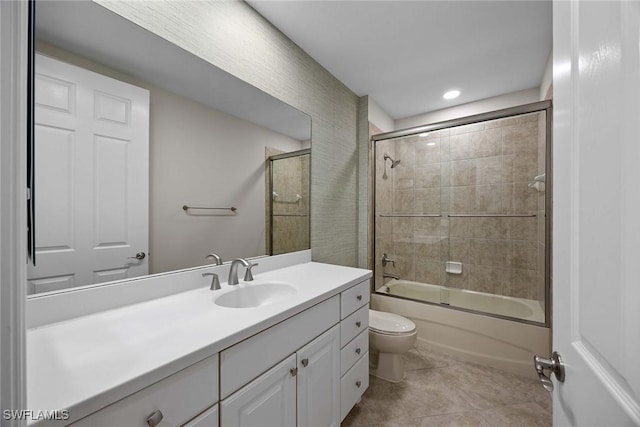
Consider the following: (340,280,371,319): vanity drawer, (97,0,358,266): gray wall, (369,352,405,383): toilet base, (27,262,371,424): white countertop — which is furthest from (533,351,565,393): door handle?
(97,0,358,266): gray wall

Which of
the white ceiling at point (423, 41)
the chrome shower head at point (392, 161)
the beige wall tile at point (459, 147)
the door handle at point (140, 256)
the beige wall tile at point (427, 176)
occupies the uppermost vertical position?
the white ceiling at point (423, 41)

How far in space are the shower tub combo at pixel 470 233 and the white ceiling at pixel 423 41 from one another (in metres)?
0.40

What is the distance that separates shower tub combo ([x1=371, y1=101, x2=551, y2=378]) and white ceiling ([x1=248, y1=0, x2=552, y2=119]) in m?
0.40

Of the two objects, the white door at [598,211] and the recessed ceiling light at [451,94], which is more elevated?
the recessed ceiling light at [451,94]

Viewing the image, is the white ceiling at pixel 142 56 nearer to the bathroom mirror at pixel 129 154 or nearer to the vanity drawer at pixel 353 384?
Result: the bathroom mirror at pixel 129 154

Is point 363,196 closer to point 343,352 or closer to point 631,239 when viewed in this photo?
point 343,352

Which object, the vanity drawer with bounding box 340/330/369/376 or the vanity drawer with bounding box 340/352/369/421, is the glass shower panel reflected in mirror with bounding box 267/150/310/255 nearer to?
the vanity drawer with bounding box 340/330/369/376

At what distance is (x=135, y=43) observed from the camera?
1.07 metres

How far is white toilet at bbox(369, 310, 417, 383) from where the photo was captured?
1798 millimetres

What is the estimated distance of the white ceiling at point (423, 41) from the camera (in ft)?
5.08

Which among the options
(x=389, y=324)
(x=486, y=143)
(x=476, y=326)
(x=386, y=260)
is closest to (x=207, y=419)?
(x=389, y=324)

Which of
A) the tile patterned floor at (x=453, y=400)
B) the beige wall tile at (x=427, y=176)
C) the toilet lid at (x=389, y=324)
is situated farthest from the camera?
the beige wall tile at (x=427, y=176)

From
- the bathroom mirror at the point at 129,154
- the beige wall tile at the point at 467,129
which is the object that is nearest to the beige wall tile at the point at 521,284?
the beige wall tile at the point at 467,129

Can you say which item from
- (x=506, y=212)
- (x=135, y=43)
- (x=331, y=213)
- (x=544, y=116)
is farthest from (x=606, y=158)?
(x=506, y=212)
